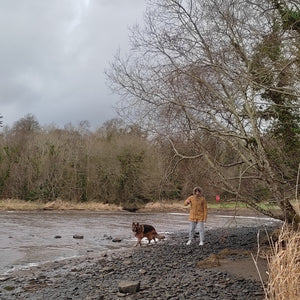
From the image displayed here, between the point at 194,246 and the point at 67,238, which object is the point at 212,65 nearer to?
the point at 194,246

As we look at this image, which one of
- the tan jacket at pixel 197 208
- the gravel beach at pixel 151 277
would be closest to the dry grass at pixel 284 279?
the gravel beach at pixel 151 277

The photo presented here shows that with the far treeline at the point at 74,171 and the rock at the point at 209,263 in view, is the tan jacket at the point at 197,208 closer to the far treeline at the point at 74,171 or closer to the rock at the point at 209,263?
the rock at the point at 209,263

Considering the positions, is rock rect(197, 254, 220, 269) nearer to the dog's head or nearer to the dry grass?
the dry grass

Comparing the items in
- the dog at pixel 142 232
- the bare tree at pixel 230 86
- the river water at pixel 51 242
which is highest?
the bare tree at pixel 230 86

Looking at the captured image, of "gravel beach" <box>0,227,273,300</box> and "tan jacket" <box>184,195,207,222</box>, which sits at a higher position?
"tan jacket" <box>184,195,207,222</box>

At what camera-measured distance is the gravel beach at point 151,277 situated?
848 cm

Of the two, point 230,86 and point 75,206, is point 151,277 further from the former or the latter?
point 75,206

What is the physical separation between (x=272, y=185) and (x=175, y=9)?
18.5 ft

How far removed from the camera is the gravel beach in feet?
27.8

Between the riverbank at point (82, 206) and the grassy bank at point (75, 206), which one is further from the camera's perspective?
the grassy bank at point (75, 206)

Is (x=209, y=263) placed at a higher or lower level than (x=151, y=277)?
higher

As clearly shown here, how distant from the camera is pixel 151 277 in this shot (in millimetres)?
10172

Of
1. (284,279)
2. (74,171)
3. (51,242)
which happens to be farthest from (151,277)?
(74,171)

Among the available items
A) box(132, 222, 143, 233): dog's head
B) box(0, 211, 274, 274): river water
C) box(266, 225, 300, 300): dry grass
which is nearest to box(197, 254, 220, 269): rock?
box(0, 211, 274, 274): river water
